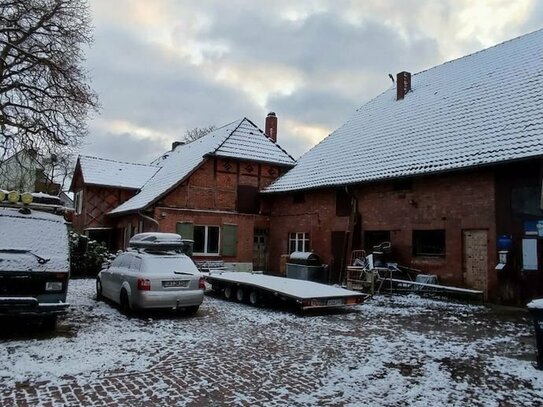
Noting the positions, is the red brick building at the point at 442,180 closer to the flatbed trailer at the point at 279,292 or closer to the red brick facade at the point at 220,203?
the red brick facade at the point at 220,203

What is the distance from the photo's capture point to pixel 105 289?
1295 centimetres

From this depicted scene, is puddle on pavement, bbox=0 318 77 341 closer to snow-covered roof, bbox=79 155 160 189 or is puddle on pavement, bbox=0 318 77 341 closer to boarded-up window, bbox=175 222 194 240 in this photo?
boarded-up window, bbox=175 222 194 240

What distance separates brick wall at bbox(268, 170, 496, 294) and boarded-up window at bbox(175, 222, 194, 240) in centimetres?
597

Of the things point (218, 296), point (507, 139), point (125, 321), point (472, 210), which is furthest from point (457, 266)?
point (125, 321)

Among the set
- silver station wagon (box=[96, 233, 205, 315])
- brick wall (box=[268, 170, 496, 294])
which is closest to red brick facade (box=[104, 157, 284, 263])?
brick wall (box=[268, 170, 496, 294])

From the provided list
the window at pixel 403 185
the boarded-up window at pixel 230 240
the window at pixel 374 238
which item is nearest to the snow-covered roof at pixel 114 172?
the boarded-up window at pixel 230 240

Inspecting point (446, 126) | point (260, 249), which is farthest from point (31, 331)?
point (260, 249)

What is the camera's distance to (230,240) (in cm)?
2369

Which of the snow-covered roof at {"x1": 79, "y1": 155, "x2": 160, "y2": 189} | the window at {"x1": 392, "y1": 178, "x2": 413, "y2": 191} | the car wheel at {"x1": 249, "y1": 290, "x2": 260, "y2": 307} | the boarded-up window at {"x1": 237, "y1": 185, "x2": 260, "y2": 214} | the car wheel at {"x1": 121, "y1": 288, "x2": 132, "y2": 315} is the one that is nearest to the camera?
the car wheel at {"x1": 121, "y1": 288, "x2": 132, "y2": 315}

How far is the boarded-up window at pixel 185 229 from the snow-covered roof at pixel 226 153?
1.73 meters

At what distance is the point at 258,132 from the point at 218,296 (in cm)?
1348

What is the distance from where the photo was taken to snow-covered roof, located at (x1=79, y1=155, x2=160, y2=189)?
29.7 m

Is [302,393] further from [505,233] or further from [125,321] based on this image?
[505,233]

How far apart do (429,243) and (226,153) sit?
11573 mm
